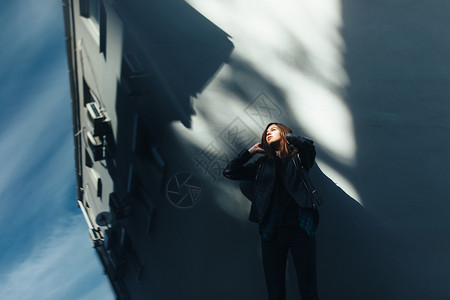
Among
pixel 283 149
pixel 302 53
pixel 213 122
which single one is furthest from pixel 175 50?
pixel 283 149

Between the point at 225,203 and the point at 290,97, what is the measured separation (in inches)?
41.9

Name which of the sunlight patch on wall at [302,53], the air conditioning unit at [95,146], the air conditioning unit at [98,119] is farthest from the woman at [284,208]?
the air conditioning unit at [95,146]

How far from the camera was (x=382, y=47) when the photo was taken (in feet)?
8.75

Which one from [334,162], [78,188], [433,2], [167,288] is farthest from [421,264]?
[78,188]

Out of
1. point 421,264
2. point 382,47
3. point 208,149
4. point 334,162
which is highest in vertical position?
point 208,149

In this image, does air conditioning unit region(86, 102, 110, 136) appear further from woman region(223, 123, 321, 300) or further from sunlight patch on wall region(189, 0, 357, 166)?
woman region(223, 123, 321, 300)

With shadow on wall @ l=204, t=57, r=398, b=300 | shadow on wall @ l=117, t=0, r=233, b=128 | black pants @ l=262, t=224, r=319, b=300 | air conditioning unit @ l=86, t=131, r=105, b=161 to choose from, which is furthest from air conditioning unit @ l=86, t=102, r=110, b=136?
black pants @ l=262, t=224, r=319, b=300

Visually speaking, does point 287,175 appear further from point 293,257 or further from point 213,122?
point 213,122

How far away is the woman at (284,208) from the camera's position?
1957mm

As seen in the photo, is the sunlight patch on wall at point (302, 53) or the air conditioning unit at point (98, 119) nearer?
the sunlight patch on wall at point (302, 53)

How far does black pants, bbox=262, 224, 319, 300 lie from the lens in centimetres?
193

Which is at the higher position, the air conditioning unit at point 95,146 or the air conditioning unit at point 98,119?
the air conditioning unit at point 98,119

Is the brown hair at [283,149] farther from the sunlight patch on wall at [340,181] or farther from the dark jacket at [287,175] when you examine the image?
the sunlight patch on wall at [340,181]

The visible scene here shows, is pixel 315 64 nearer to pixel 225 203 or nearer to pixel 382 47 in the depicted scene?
pixel 382 47
